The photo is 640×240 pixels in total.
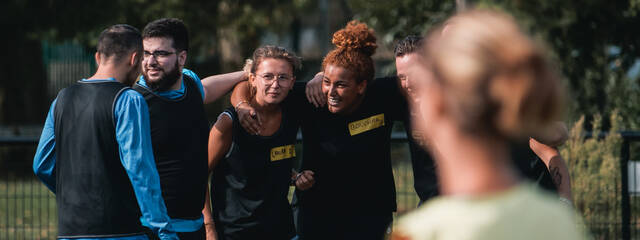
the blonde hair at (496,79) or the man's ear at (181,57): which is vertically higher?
the man's ear at (181,57)

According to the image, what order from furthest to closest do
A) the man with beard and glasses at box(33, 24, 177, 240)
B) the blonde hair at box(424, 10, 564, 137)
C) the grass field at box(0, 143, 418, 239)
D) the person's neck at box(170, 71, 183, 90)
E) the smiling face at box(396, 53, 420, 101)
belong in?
1. the grass field at box(0, 143, 418, 239)
2. the smiling face at box(396, 53, 420, 101)
3. the person's neck at box(170, 71, 183, 90)
4. the man with beard and glasses at box(33, 24, 177, 240)
5. the blonde hair at box(424, 10, 564, 137)

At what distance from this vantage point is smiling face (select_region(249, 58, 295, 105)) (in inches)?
177

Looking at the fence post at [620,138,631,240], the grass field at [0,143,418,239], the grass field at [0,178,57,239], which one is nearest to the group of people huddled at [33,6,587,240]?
the fence post at [620,138,631,240]

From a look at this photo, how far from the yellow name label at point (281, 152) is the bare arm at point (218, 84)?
0.56 m

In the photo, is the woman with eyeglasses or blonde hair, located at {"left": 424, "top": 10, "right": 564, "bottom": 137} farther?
the woman with eyeglasses

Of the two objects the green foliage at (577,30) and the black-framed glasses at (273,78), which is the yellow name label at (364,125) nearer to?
the black-framed glasses at (273,78)

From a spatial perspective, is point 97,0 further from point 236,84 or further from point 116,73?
point 116,73

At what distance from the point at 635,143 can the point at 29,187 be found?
588 centimetres

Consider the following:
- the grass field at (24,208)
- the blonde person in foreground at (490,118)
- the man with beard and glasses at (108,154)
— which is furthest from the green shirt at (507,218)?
the grass field at (24,208)

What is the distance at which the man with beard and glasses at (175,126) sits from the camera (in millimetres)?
3990

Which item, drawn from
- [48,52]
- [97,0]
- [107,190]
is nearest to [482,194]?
[107,190]

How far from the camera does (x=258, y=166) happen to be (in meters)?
4.36

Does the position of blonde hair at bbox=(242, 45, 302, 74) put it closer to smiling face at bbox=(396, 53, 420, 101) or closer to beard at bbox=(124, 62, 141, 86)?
smiling face at bbox=(396, 53, 420, 101)

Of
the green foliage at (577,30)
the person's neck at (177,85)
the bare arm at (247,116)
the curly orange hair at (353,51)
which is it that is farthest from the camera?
the green foliage at (577,30)
